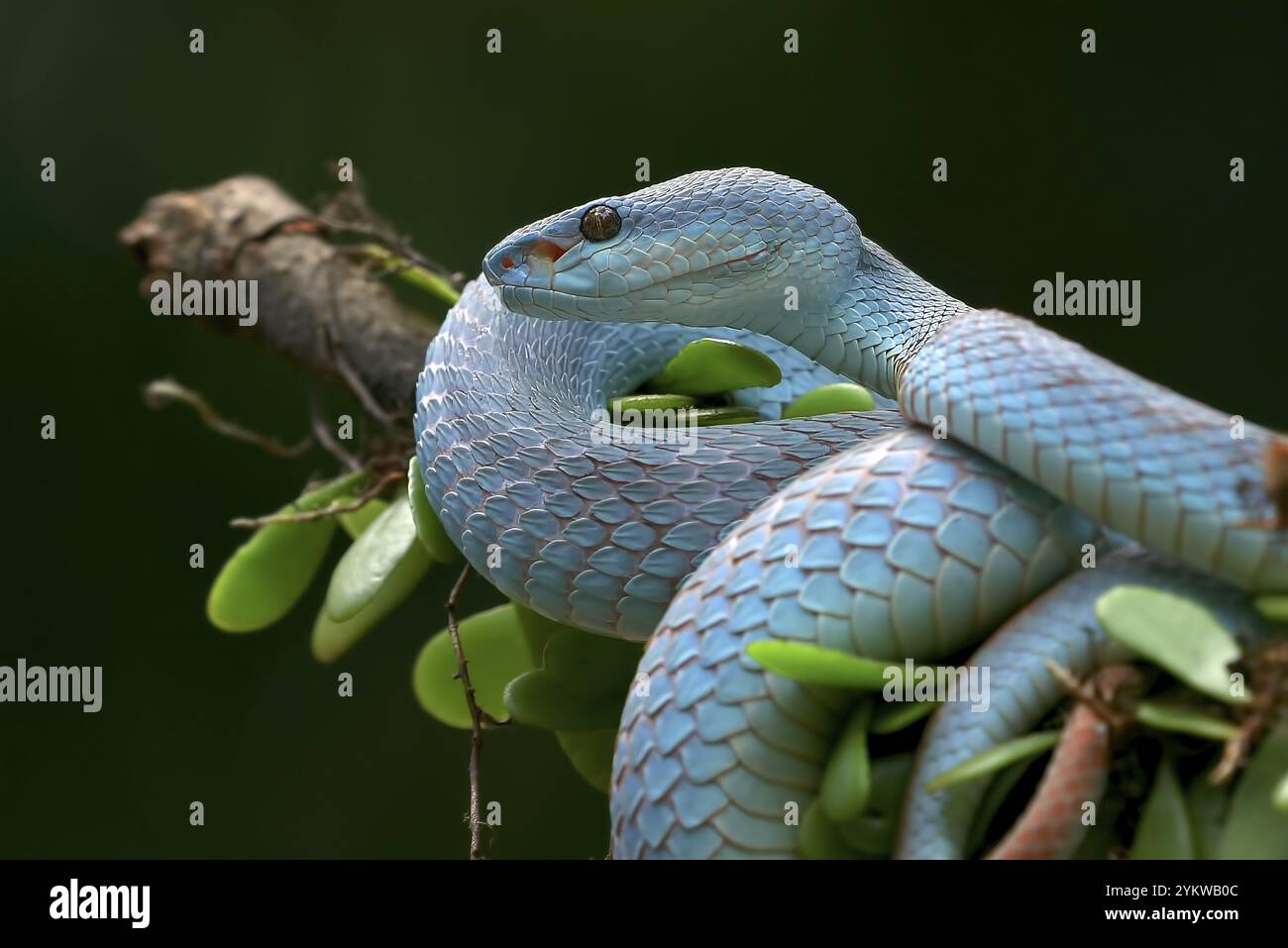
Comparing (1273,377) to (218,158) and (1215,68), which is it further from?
(218,158)

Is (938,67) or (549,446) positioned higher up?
(938,67)

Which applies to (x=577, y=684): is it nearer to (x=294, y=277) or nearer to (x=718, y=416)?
(x=718, y=416)

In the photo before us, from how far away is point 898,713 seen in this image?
0.85 m

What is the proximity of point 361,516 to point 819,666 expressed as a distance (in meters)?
1.22

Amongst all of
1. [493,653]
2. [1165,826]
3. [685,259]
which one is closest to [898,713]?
[1165,826]

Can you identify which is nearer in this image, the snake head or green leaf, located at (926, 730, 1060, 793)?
green leaf, located at (926, 730, 1060, 793)

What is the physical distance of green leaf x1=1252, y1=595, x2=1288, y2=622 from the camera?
0.76 meters

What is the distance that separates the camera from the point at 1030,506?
0.87 meters

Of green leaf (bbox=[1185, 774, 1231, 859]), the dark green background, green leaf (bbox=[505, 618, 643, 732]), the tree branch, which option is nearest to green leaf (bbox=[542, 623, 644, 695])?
green leaf (bbox=[505, 618, 643, 732])

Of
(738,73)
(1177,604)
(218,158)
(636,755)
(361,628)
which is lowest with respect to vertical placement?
(361,628)

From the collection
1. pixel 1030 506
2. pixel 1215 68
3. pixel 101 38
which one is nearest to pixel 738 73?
pixel 1215 68

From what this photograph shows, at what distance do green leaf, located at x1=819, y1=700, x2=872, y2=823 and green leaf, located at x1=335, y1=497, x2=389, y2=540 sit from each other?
3.75ft

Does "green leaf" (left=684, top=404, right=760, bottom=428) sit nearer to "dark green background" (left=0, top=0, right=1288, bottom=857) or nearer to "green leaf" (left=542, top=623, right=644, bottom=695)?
"green leaf" (left=542, top=623, right=644, bottom=695)

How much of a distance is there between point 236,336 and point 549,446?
5.11 ft
